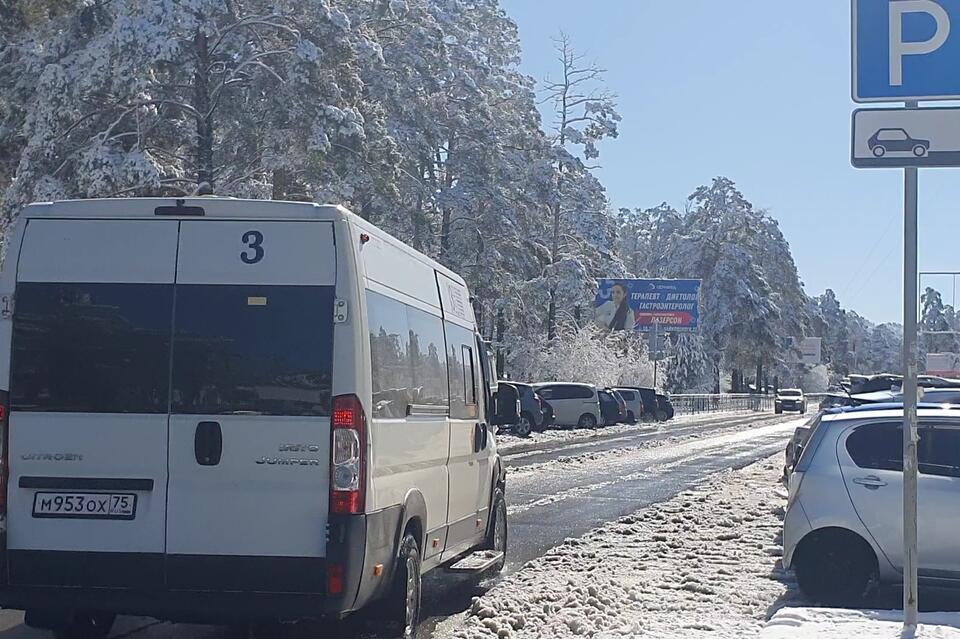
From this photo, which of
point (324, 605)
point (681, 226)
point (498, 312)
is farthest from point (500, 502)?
point (681, 226)

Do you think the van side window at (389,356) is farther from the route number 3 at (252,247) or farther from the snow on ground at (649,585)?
the snow on ground at (649,585)

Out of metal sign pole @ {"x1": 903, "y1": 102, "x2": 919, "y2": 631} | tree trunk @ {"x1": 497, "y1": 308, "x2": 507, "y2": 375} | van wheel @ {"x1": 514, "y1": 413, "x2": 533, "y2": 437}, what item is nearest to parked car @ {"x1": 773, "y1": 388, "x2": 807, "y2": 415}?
tree trunk @ {"x1": 497, "y1": 308, "x2": 507, "y2": 375}

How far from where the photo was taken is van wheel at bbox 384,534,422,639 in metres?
7.52

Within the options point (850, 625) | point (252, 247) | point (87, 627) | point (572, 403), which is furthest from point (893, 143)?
point (572, 403)

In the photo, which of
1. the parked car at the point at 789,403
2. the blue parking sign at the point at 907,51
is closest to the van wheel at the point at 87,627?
the blue parking sign at the point at 907,51

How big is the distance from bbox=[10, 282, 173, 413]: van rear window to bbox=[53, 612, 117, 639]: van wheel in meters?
1.80

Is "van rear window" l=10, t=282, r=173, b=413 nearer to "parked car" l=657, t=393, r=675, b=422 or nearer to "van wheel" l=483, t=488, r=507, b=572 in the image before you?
"van wheel" l=483, t=488, r=507, b=572

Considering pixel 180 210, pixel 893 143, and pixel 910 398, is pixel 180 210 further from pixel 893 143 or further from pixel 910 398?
pixel 910 398

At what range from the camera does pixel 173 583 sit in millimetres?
6746

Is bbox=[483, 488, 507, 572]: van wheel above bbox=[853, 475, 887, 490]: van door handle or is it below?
below

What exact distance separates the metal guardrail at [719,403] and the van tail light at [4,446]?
205 feet

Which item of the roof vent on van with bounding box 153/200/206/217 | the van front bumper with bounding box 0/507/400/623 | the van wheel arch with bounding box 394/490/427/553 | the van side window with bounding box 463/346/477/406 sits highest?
the roof vent on van with bounding box 153/200/206/217

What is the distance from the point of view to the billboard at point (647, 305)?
61.1 metres

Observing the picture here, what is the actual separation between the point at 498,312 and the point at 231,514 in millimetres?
48371
